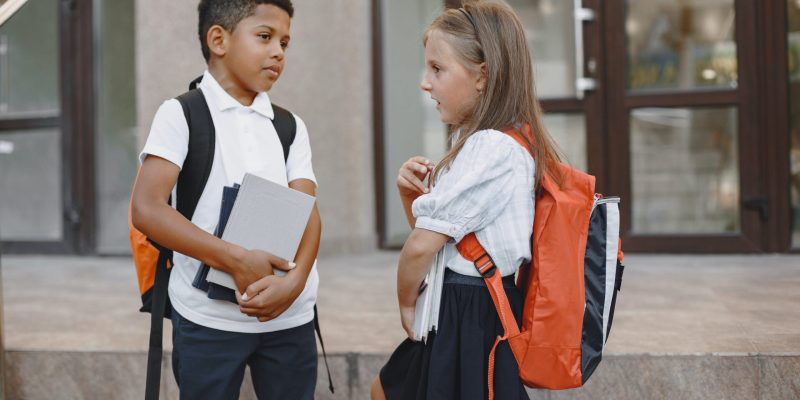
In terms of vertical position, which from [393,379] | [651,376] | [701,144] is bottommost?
[651,376]

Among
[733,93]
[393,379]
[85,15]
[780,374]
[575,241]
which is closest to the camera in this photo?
[575,241]

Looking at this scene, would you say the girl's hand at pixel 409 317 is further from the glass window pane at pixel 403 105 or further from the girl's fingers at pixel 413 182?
the glass window pane at pixel 403 105

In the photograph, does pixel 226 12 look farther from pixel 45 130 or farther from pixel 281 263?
pixel 45 130

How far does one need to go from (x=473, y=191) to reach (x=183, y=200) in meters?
0.66

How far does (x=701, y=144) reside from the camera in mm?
4984

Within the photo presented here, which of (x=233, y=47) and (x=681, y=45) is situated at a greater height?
(x=681, y=45)

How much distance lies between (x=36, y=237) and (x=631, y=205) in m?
4.33

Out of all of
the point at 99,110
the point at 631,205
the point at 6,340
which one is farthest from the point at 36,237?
the point at 631,205

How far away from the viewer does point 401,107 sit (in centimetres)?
566

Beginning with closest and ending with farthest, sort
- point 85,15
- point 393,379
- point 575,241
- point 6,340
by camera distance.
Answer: point 575,241 → point 393,379 → point 6,340 → point 85,15

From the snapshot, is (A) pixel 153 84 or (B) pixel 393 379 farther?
(A) pixel 153 84

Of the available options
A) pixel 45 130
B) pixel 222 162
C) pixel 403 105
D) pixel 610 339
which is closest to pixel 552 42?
pixel 403 105

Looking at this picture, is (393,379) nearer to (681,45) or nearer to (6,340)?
(6,340)

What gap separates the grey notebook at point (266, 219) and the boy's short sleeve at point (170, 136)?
18cm
